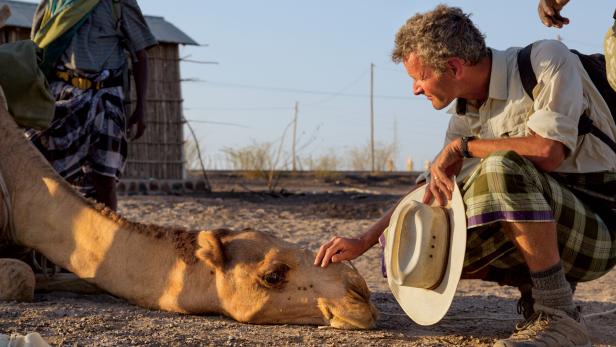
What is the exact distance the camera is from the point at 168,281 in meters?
4.21

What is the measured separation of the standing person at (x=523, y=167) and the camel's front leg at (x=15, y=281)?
1450 millimetres

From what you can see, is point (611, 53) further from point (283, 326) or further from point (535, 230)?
point (283, 326)

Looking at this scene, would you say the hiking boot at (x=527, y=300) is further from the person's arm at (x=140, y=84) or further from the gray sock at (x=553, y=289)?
the person's arm at (x=140, y=84)

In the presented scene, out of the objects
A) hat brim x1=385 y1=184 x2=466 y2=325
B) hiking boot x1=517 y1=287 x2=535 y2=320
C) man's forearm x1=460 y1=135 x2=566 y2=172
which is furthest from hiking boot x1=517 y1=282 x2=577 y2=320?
man's forearm x1=460 y1=135 x2=566 y2=172

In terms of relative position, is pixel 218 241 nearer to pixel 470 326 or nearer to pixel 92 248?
pixel 92 248

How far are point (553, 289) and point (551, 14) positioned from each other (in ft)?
3.91

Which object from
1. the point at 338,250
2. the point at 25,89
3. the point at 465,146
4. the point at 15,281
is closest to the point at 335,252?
the point at 338,250

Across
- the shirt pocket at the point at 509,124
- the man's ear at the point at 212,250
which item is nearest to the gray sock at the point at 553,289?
the shirt pocket at the point at 509,124

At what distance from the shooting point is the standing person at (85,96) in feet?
19.0

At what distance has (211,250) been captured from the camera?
407 cm

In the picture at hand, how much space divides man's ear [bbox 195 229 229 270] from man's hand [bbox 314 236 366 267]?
40cm

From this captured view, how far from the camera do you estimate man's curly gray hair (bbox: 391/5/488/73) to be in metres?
3.84

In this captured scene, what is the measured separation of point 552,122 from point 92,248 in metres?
2.16

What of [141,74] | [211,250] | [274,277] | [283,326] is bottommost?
[283,326]
